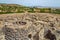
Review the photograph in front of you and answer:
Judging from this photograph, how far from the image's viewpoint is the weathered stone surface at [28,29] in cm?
166

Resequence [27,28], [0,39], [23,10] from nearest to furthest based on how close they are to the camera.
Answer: [0,39]
[27,28]
[23,10]

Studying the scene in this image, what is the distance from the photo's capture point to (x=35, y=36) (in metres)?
1.95

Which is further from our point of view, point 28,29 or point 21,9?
point 21,9

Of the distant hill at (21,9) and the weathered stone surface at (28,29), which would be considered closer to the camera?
the weathered stone surface at (28,29)

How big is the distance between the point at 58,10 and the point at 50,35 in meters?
0.79

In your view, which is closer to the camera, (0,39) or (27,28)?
(0,39)

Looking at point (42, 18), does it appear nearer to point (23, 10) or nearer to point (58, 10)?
point (23, 10)

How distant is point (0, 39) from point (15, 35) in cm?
12

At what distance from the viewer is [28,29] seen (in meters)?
1.73

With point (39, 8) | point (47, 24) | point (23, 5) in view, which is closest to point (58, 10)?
point (39, 8)

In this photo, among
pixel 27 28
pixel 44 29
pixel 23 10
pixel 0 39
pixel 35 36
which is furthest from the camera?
pixel 23 10

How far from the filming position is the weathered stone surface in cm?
166

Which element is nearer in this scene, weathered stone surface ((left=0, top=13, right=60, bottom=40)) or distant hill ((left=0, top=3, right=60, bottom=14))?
weathered stone surface ((left=0, top=13, right=60, bottom=40))

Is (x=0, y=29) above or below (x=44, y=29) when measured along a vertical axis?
above
